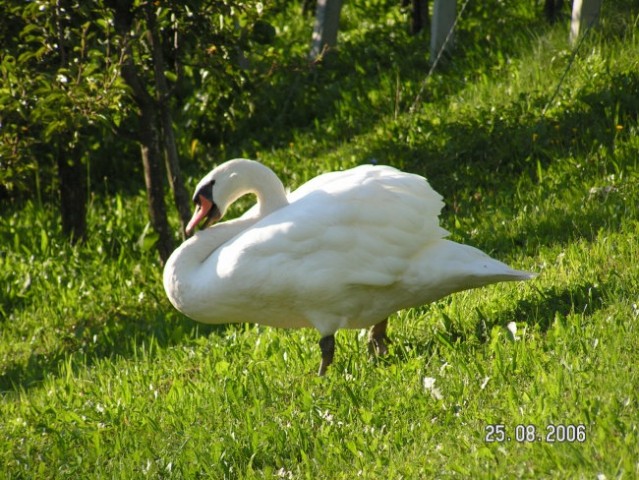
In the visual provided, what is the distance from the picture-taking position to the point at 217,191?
6.21 meters

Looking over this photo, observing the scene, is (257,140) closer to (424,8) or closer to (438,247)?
(424,8)

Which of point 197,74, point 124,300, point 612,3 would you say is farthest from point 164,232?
point 612,3

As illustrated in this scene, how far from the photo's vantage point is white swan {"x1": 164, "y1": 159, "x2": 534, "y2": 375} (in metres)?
5.54

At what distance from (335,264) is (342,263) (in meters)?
0.04

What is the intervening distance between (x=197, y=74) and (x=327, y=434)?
4237mm

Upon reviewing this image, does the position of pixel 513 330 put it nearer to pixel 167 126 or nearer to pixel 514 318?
pixel 514 318

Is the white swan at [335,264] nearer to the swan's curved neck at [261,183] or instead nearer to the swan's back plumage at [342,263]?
the swan's back plumage at [342,263]

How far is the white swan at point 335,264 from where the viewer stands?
5539 millimetres

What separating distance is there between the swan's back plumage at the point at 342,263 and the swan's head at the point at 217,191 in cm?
37

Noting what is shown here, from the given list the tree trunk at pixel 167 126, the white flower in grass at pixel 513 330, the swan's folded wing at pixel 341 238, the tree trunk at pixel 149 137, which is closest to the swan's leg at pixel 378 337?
the swan's folded wing at pixel 341 238

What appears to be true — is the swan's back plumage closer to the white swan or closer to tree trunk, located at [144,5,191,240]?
the white swan
